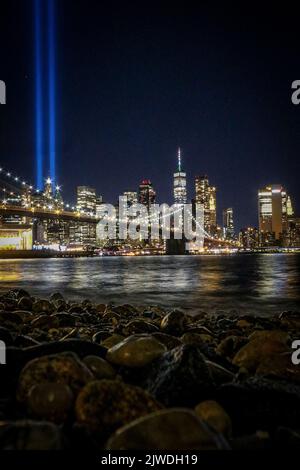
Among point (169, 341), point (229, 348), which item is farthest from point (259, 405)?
point (229, 348)

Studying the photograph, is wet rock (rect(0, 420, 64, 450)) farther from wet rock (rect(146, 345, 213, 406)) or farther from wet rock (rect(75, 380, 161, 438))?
wet rock (rect(146, 345, 213, 406))

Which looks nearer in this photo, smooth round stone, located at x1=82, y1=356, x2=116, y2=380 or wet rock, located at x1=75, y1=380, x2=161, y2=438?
wet rock, located at x1=75, y1=380, x2=161, y2=438

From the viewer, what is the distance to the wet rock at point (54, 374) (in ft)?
6.22

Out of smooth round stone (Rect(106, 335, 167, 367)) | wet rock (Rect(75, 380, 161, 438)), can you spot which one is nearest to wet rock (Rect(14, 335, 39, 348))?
smooth round stone (Rect(106, 335, 167, 367))

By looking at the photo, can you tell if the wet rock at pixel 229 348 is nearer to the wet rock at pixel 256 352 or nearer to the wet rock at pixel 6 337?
the wet rock at pixel 256 352

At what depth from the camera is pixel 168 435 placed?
1413 mm

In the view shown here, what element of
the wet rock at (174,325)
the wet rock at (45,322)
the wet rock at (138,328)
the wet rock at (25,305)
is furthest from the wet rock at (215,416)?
the wet rock at (25,305)

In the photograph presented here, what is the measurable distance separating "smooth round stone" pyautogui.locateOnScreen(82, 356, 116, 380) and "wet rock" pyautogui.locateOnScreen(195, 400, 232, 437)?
638 millimetres

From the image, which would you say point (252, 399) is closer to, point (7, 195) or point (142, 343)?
point (142, 343)

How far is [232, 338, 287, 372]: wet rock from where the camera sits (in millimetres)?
2885

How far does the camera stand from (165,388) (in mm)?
2061

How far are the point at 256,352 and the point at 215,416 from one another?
130 centimetres
